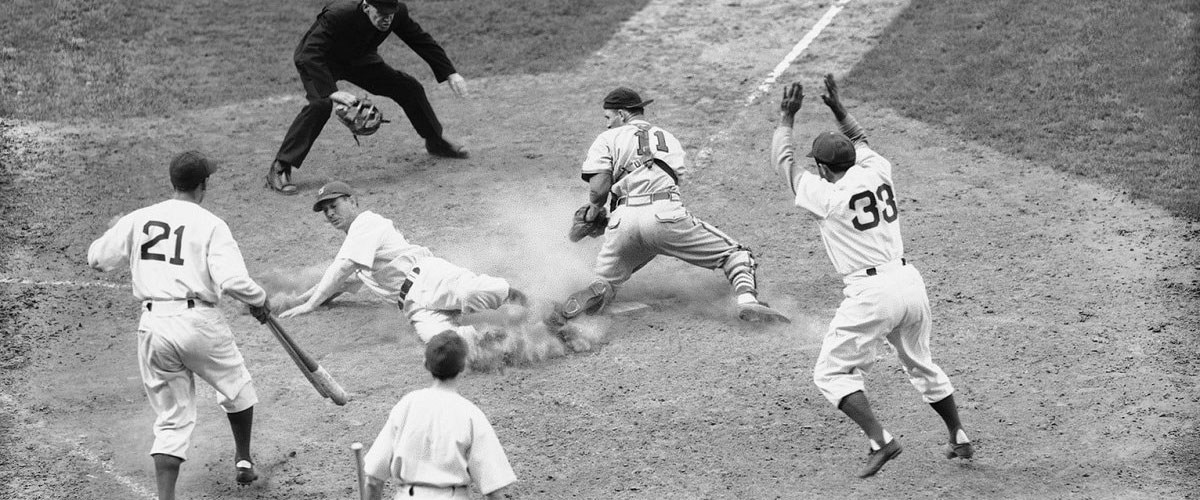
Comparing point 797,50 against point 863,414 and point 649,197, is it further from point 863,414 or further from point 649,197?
point 863,414

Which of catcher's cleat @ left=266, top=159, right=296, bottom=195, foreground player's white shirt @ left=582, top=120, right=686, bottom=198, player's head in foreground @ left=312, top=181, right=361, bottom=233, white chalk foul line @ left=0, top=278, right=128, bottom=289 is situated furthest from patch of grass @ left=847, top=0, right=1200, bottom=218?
white chalk foul line @ left=0, top=278, right=128, bottom=289

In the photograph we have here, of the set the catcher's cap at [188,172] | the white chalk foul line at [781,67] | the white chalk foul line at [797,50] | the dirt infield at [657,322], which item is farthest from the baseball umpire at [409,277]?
the white chalk foul line at [797,50]

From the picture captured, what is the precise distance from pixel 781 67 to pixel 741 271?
237 inches

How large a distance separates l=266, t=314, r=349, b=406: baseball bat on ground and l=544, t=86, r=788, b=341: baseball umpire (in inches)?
85.3

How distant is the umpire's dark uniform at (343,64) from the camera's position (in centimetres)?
1256

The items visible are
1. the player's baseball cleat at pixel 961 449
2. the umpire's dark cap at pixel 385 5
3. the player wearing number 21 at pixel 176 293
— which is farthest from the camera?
the umpire's dark cap at pixel 385 5

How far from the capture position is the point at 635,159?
32.8 feet

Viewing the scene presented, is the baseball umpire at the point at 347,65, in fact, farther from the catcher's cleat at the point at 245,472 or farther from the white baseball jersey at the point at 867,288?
the white baseball jersey at the point at 867,288

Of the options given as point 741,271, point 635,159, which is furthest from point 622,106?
point 741,271

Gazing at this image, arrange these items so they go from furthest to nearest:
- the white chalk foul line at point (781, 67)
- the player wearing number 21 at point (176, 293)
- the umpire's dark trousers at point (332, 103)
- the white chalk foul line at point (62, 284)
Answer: the white chalk foul line at point (781, 67)
the umpire's dark trousers at point (332, 103)
the white chalk foul line at point (62, 284)
the player wearing number 21 at point (176, 293)

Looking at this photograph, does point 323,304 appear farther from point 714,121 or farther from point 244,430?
point 714,121

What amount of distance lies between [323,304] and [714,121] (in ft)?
18.0

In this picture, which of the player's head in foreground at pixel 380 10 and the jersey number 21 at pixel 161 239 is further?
the player's head in foreground at pixel 380 10

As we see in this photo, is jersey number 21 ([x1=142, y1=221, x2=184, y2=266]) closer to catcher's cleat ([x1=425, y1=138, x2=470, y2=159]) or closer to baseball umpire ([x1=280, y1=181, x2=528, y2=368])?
baseball umpire ([x1=280, y1=181, x2=528, y2=368])
